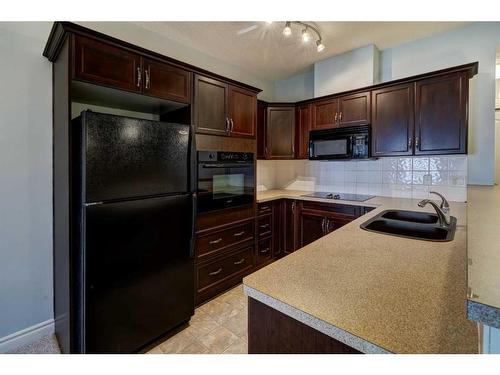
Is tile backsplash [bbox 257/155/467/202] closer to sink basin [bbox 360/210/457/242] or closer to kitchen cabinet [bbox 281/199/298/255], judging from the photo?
kitchen cabinet [bbox 281/199/298/255]

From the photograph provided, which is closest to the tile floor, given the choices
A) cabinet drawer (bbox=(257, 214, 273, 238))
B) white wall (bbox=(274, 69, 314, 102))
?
cabinet drawer (bbox=(257, 214, 273, 238))

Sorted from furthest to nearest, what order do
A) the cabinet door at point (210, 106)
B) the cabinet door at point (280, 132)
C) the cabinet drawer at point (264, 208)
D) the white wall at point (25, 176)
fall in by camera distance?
the cabinet door at point (280, 132) → the cabinet drawer at point (264, 208) → the cabinet door at point (210, 106) → the white wall at point (25, 176)

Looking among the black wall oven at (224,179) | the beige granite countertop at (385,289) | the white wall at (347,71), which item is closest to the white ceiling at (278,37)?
the white wall at (347,71)

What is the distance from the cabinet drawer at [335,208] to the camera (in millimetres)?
2626

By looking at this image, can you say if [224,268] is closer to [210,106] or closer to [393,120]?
[210,106]

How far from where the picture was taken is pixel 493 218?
1.06m

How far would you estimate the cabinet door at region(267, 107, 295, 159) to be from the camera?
3.38 metres

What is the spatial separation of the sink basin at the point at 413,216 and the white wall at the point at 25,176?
2549 mm

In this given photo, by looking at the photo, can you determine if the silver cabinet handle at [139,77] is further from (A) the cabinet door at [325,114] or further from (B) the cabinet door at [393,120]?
(B) the cabinet door at [393,120]

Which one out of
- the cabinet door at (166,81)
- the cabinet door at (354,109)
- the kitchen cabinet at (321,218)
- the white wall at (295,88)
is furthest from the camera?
the white wall at (295,88)

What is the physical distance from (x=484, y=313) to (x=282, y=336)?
1.80 ft

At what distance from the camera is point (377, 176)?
3.08 metres

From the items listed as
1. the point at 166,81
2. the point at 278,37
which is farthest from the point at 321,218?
the point at 166,81
